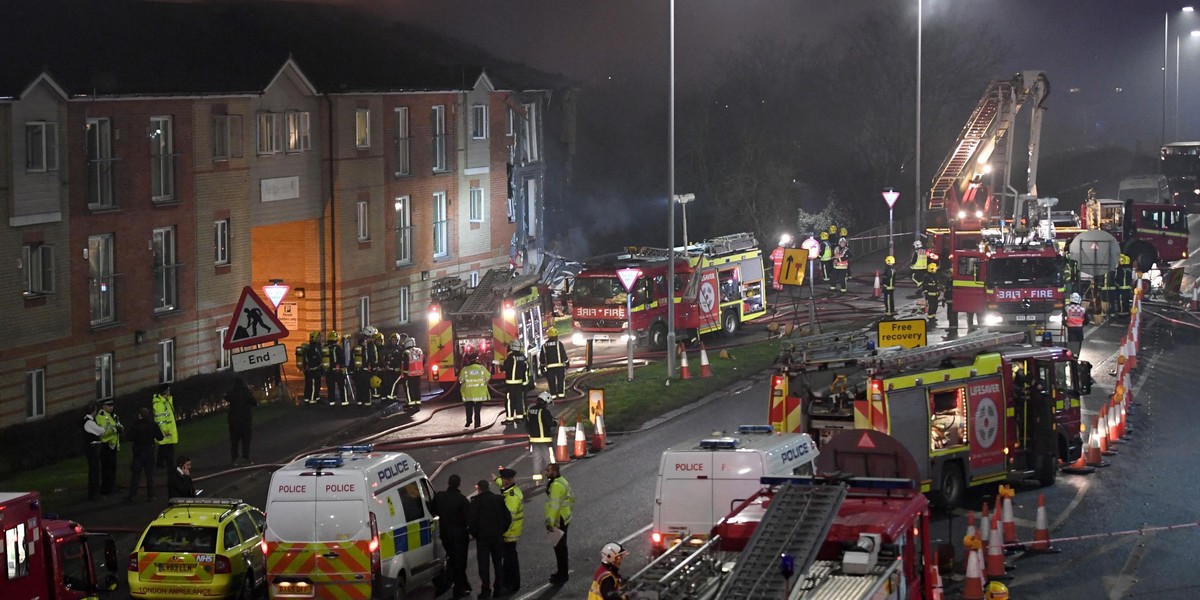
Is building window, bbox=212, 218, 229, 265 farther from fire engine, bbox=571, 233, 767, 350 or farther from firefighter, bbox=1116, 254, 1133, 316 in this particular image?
firefighter, bbox=1116, 254, 1133, 316

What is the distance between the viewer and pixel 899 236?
63719mm

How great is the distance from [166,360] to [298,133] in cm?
708

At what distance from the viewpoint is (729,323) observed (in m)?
38.4

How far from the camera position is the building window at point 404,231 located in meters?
38.9

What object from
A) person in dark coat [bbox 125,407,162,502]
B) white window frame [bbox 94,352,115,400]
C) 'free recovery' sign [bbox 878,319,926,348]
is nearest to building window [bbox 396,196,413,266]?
white window frame [bbox 94,352,115,400]

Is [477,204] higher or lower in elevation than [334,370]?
higher

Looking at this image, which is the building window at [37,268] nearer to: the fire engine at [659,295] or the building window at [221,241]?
the building window at [221,241]

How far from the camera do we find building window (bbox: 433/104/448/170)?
4050 cm

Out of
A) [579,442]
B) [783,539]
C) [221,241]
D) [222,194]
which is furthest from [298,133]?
[783,539]

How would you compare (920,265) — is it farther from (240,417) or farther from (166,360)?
(240,417)

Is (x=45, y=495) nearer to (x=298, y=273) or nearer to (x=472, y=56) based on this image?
(x=298, y=273)

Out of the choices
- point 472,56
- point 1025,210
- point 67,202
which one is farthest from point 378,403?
point 1025,210

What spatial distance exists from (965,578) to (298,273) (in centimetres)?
2248

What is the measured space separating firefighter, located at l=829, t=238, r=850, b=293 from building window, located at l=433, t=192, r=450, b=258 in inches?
441
